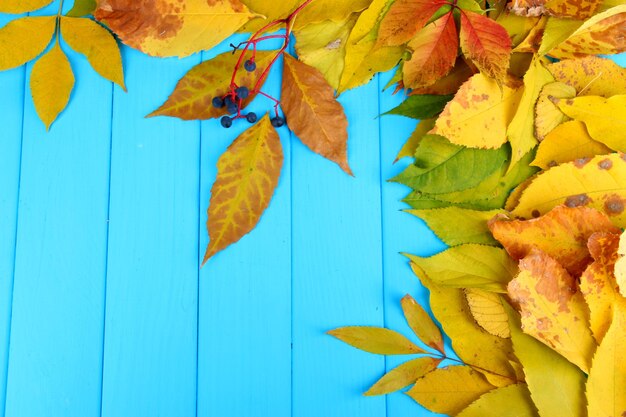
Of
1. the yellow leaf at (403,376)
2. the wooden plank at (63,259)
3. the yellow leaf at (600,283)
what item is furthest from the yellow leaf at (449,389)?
the wooden plank at (63,259)

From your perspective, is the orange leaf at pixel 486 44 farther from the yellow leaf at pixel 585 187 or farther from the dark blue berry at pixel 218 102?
the dark blue berry at pixel 218 102

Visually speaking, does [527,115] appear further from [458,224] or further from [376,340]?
[376,340]

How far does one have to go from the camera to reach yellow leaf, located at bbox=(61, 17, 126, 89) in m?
0.58

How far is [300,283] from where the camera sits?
568mm

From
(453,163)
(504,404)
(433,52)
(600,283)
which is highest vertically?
(433,52)

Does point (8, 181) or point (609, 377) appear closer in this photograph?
point (609, 377)

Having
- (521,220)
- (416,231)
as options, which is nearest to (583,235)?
(521,220)

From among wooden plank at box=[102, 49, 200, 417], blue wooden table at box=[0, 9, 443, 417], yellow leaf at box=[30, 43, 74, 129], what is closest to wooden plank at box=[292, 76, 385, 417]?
blue wooden table at box=[0, 9, 443, 417]

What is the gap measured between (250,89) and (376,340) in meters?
0.29

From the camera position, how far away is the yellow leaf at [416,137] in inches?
22.3

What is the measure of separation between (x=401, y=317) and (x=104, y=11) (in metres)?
0.42

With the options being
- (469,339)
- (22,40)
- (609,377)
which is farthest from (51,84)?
(609,377)

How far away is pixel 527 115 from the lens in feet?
1.75

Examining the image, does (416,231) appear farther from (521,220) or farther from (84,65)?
(84,65)
